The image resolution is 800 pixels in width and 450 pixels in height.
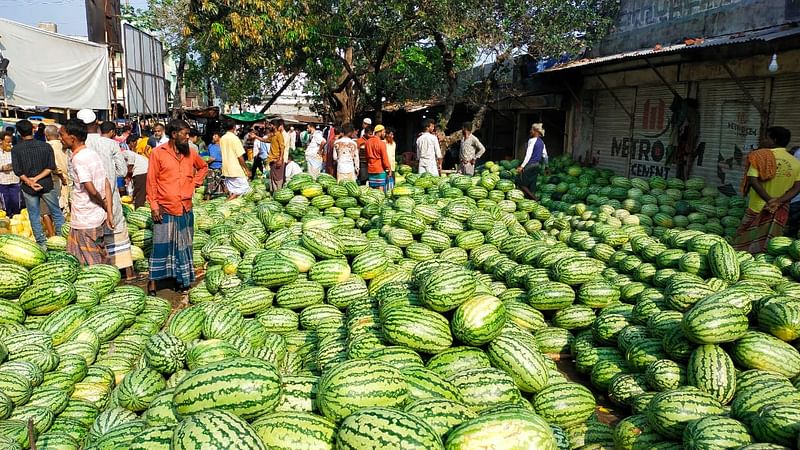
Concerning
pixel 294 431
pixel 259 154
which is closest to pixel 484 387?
pixel 294 431

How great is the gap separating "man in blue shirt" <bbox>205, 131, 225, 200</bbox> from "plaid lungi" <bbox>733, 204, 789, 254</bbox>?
10666mm

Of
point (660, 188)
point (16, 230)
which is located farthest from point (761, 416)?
point (16, 230)

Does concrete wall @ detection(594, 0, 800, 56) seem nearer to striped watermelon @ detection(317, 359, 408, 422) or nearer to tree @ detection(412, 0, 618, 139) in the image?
tree @ detection(412, 0, 618, 139)

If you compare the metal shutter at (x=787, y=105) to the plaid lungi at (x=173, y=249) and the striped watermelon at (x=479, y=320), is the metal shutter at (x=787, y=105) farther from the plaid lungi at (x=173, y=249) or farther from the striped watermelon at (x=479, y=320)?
the plaid lungi at (x=173, y=249)

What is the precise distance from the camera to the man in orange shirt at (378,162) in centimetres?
1013

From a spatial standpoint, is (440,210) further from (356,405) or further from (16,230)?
(16,230)

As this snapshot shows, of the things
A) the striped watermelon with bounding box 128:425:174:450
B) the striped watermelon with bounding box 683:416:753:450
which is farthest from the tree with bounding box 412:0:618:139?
the striped watermelon with bounding box 128:425:174:450

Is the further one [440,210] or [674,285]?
[440,210]

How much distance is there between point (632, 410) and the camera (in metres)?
3.62

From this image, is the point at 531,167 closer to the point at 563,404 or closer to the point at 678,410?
the point at 563,404

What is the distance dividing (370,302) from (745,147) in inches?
318

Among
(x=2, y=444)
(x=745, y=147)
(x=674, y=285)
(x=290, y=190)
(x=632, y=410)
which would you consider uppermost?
(x=745, y=147)

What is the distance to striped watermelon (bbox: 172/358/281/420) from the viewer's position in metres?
2.28

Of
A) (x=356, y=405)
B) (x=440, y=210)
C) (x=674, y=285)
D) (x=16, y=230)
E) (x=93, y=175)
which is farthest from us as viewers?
(x=16, y=230)
